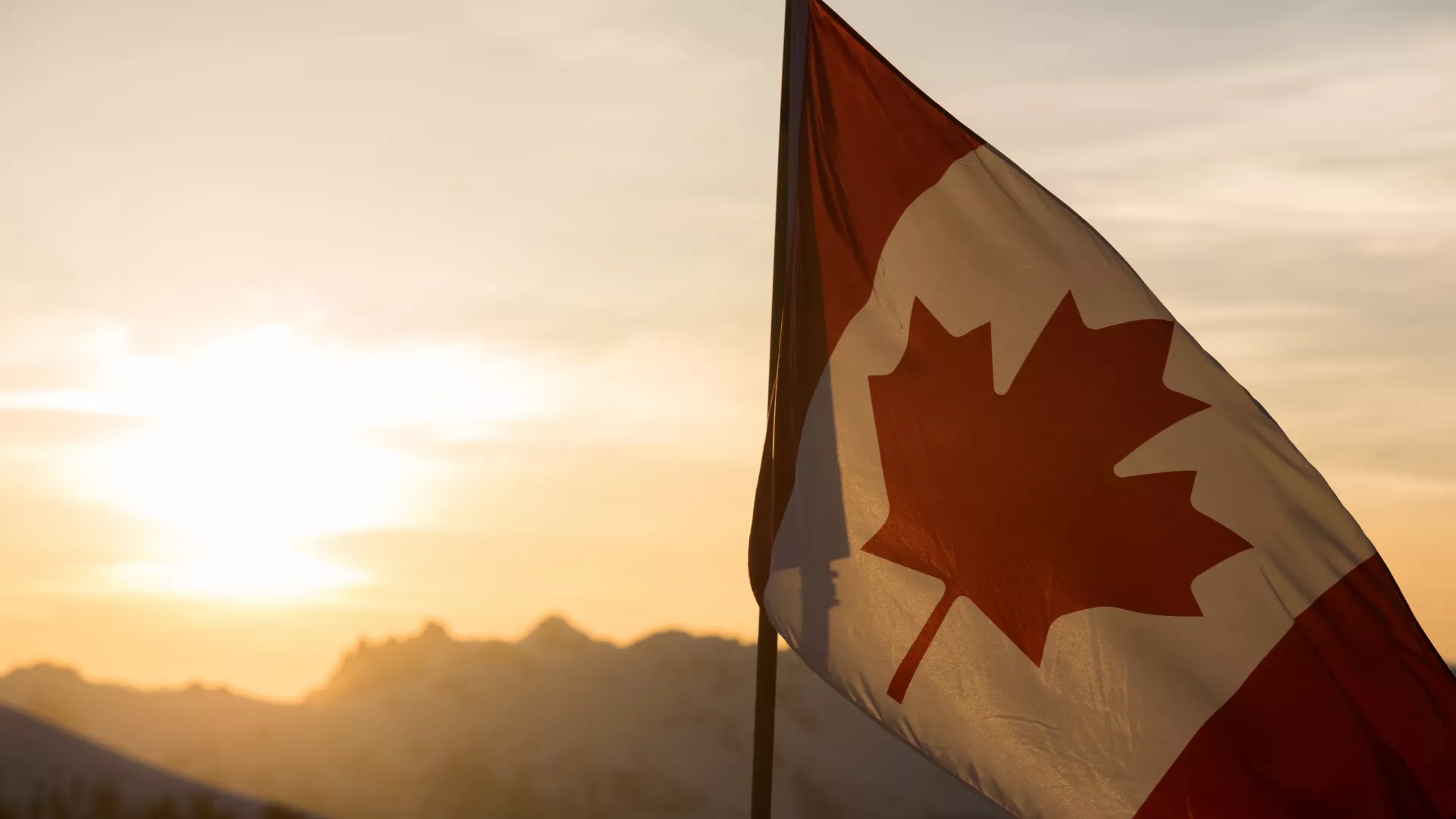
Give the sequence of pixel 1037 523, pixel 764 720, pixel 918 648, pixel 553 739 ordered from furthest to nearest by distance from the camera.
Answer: pixel 553 739 < pixel 1037 523 < pixel 918 648 < pixel 764 720

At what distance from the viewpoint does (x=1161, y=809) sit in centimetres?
802

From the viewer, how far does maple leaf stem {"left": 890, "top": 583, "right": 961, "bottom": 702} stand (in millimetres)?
8148

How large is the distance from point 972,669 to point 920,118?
11.0ft

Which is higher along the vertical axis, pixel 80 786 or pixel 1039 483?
pixel 1039 483

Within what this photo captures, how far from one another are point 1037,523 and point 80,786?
5.46 metres

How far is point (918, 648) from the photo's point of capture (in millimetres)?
8219

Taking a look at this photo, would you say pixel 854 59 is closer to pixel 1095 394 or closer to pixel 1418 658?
pixel 1095 394

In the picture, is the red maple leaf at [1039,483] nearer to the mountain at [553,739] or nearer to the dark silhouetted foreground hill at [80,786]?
the dark silhouetted foreground hill at [80,786]

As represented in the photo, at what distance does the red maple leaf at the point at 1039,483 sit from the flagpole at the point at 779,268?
0.68 metres

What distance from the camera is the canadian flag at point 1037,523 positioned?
812cm

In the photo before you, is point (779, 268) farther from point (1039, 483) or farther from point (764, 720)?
point (764, 720)

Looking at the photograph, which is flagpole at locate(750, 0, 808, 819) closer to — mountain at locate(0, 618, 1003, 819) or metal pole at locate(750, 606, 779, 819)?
metal pole at locate(750, 606, 779, 819)

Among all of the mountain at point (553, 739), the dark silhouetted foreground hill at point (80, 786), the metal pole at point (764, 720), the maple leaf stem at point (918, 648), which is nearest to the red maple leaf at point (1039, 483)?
the maple leaf stem at point (918, 648)

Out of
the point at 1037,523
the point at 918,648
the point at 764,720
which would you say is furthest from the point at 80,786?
the point at 1037,523
